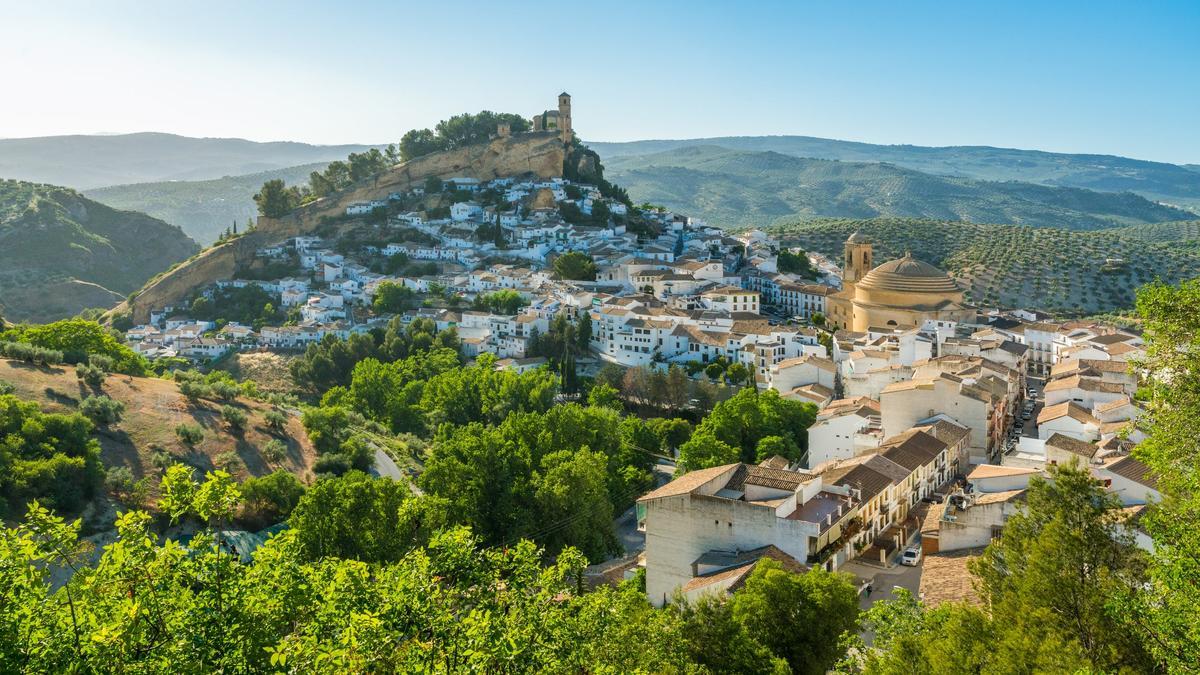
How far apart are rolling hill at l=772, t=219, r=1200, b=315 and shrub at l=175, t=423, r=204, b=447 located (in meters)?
51.8

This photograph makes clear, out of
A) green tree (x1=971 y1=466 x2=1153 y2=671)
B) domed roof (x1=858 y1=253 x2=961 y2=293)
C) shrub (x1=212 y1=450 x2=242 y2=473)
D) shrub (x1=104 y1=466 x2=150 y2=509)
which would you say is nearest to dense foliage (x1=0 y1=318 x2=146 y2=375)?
shrub (x1=212 y1=450 x2=242 y2=473)

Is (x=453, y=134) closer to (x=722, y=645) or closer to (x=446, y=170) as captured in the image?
(x=446, y=170)

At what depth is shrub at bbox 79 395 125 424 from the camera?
28.7 m

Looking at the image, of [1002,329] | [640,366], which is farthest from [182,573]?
[1002,329]

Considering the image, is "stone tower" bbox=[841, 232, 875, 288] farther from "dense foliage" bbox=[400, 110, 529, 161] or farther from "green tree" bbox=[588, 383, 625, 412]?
"dense foliage" bbox=[400, 110, 529, 161]

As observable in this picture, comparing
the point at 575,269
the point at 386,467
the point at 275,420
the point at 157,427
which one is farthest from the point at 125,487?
the point at 575,269

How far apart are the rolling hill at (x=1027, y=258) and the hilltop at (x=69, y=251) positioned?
64.7m

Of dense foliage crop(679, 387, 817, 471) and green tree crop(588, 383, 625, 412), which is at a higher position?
dense foliage crop(679, 387, 817, 471)

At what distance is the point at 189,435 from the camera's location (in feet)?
96.7

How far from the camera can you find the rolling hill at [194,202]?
164 metres

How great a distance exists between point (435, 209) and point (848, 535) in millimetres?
57995

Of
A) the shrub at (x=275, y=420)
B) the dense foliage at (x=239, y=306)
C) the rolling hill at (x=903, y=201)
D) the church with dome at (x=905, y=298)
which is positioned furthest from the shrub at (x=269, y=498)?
the rolling hill at (x=903, y=201)

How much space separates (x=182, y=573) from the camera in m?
8.68

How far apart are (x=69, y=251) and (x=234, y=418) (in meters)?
66.9
